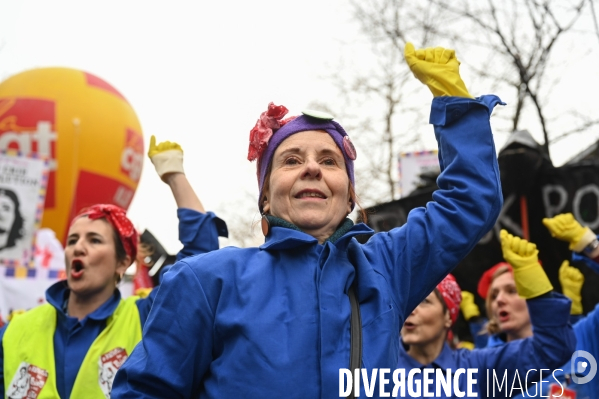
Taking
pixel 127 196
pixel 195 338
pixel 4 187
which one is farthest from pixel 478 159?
pixel 127 196

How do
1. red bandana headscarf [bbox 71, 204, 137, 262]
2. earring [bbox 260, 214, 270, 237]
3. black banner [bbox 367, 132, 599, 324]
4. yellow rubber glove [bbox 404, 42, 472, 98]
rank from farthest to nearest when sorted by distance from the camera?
black banner [bbox 367, 132, 599, 324] → red bandana headscarf [bbox 71, 204, 137, 262] → yellow rubber glove [bbox 404, 42, 472, 98] → earring [bbox 260, 214, 270, 237]

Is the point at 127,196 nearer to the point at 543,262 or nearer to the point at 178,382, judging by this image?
the point at 543,262

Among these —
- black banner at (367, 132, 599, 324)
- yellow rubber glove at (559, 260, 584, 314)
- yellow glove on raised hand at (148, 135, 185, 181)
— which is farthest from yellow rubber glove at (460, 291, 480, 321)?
yellow glove on raised hand at (148, 135, 185, 181)

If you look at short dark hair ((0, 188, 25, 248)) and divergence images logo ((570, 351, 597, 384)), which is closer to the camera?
divergence images logo ((570, 351, 597, 384))

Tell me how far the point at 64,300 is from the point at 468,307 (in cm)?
371

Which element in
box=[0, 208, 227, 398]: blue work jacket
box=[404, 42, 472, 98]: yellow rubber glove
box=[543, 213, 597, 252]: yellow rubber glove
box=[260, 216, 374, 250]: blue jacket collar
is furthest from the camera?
box=[543, 213, 597, 252]: yellow rubber glove

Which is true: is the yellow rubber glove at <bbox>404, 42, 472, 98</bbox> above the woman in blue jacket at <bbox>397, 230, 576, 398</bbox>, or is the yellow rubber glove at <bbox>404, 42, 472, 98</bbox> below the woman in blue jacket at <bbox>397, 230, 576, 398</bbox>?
above

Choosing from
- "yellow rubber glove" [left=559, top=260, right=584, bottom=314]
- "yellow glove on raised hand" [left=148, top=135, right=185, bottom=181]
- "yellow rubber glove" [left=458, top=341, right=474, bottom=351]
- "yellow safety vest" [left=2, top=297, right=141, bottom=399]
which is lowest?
"yellow safety vest" [left=2, top=297, right=141, bottom=399]

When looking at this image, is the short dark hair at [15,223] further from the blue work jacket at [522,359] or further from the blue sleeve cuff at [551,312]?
the blue sleeve cuff at [551,312]

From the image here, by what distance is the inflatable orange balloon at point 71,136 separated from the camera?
1662 centimetres

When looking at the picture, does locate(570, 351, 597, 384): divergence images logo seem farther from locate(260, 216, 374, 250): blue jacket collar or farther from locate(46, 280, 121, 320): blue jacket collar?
locate(260, 216, 374, 250): blue jacket collar

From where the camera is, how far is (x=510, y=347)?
164 inches

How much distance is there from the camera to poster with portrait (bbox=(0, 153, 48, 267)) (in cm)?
902

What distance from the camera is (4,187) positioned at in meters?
9.53
